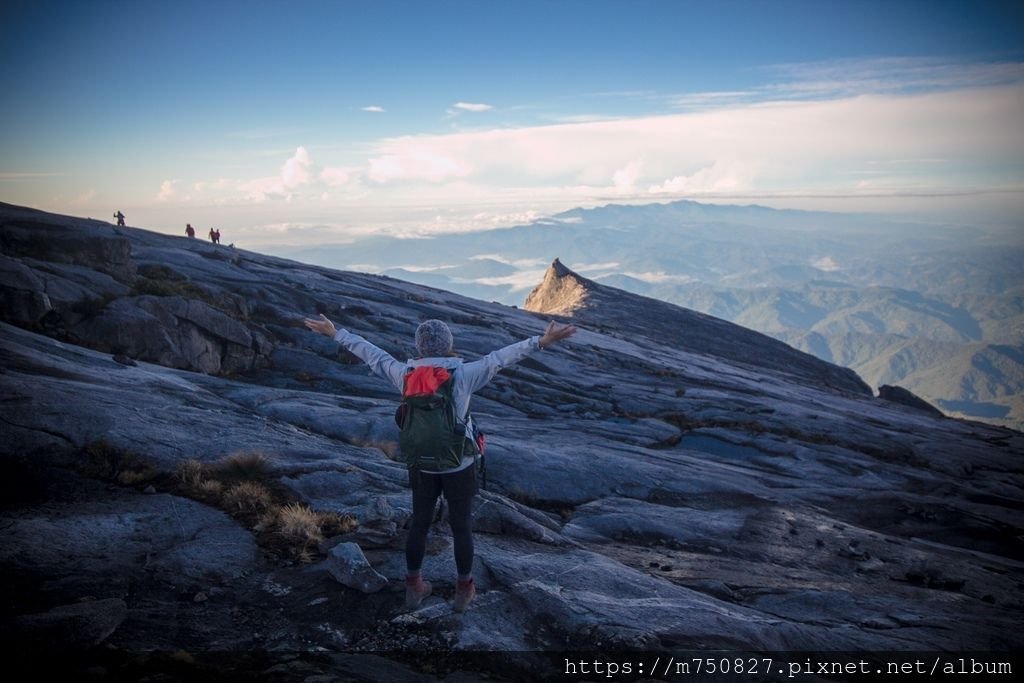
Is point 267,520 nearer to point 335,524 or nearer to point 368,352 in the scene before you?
point 335,524

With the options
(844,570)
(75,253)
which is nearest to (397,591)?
(844,570)

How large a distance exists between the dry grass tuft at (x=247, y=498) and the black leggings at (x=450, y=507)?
12.6 ft

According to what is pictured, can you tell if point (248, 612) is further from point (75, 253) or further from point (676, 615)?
point (75, 253)

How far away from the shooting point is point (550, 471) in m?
17.8

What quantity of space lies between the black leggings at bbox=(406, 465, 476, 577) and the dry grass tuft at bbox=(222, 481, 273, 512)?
383 centimetres

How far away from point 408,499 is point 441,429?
15.3 feet

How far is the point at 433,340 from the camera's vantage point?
8383 millimetres

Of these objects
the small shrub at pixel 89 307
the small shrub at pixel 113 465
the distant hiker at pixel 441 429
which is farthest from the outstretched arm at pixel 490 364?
the small shrub at pixel 89 307

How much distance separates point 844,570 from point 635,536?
518 cm

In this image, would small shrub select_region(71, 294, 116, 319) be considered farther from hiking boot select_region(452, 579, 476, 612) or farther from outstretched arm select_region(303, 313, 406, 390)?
hiking boot select_region(452, 579, 476, 612)

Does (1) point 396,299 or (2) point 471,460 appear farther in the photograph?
(1) point 396,299

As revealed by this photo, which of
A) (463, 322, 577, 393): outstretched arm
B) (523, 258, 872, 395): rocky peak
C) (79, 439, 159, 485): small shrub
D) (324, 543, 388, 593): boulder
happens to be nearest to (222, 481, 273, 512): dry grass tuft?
(79, 439, 159, 485): small shrub

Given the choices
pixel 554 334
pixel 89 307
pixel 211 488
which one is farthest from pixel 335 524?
pixel 89 307

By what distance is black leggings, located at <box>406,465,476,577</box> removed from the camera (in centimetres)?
827
